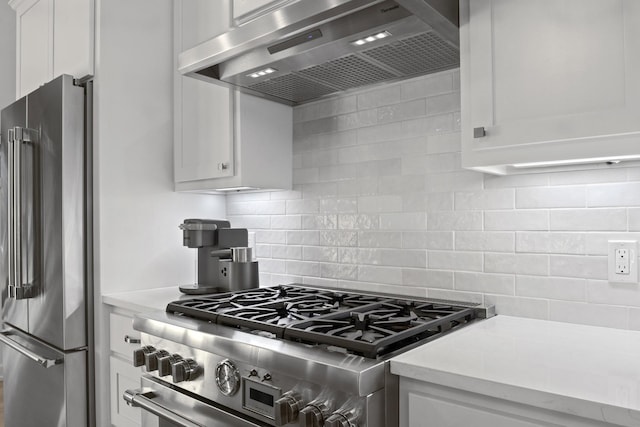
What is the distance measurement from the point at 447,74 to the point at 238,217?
1374 mm

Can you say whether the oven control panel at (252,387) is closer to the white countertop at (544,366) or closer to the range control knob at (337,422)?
the range control knob at (337,422)

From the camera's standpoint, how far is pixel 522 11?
4.19 feet

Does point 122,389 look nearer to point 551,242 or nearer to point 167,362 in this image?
point 167,362

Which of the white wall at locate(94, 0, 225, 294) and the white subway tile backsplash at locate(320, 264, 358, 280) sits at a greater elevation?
the white wall at locate(94, 0, 225, 294)

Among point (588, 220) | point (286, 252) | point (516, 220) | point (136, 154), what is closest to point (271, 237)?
point (286, 252)

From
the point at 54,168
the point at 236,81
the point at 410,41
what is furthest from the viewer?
the point at 54,168

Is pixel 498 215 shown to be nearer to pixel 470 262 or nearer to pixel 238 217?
pixel 470 262

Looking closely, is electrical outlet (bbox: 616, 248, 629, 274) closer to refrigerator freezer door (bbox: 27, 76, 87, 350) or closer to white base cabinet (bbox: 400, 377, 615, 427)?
white base cabinet (bbox: 400, 377, 615, 427)

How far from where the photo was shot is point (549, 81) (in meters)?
1.23

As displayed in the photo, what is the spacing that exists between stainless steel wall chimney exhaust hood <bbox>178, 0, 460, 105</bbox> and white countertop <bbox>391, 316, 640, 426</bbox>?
3.03ft

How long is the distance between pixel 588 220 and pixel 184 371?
1354 millimetres

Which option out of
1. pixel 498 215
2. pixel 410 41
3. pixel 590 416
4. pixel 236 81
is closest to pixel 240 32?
pixel 236 81

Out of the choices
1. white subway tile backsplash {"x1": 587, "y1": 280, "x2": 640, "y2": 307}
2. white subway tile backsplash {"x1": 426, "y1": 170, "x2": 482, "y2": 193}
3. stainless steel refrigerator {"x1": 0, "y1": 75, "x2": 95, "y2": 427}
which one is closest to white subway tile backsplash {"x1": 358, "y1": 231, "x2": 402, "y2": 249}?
white subway tile backsplash {"x1": 426, "y1": 170, "x2": 482, "y2": 193}

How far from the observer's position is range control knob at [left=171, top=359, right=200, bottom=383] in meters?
1.49
